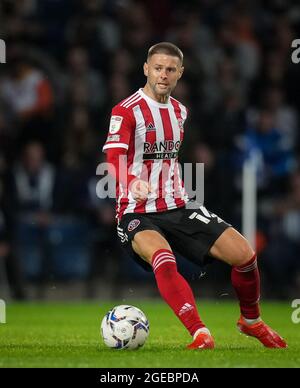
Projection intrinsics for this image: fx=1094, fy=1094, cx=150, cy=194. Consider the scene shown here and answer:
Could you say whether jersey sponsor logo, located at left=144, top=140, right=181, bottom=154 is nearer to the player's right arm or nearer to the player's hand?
the player's right arm

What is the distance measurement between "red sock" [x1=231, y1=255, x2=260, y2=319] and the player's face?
1.40m

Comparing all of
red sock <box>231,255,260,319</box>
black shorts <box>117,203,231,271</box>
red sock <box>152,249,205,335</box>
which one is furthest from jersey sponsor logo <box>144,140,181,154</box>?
red sock <box>231,255,260,319</box>

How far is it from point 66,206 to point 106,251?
75 cm

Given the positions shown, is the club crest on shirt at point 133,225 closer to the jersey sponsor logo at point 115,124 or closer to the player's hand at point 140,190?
the player's hand at point 140,190

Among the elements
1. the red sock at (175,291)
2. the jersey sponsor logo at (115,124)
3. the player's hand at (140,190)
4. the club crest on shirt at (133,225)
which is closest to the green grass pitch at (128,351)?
the red sock at (175,291)

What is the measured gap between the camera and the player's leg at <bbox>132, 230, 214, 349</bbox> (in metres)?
7.43

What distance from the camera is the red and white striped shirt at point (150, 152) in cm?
790

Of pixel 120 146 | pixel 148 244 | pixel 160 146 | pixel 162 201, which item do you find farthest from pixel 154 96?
pixel 148 244

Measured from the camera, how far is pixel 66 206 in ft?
44.4

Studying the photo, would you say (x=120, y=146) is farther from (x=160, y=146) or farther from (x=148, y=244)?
(x=148, y=244)
